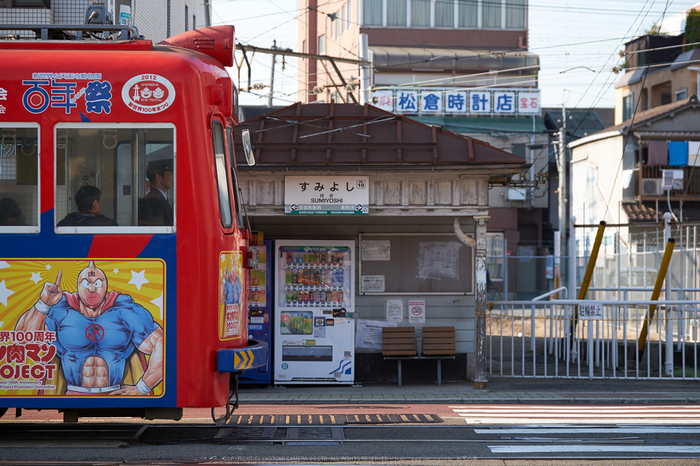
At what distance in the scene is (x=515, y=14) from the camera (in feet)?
136

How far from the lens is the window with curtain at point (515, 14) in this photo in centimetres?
4119

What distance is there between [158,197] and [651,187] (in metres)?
25.9

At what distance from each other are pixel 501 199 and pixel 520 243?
2.89 metres

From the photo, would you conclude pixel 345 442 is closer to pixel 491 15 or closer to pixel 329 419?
pixel 329 419

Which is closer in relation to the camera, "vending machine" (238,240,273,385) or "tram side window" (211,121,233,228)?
"tram side window" (211,121,233,228)

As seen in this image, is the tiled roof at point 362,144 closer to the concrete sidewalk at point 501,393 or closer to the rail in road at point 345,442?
the concrete sidewalk at point 501,393

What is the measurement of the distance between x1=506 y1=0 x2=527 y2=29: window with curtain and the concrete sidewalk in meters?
32.6

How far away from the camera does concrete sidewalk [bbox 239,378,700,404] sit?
10523mm

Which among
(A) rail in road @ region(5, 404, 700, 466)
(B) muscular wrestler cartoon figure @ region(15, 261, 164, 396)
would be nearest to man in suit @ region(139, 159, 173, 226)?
(B) muscular wrestler cartoon figure @ region(15, 261, 164, 396)

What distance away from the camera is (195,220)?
21.5 ft

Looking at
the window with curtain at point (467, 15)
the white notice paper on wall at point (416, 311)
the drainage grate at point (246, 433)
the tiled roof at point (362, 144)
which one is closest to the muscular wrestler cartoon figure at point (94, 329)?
the drainage grate at point (246, 433)

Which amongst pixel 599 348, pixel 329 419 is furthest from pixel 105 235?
pixel 599 348

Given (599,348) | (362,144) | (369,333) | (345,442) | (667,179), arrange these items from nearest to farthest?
(345,442)
(362,144)
(369,333)
(599,348)
(667,179)

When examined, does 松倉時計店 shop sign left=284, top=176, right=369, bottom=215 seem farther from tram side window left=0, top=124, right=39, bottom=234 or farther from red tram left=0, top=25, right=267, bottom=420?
tram side window left=0, top=124, right=39, bottom=234
